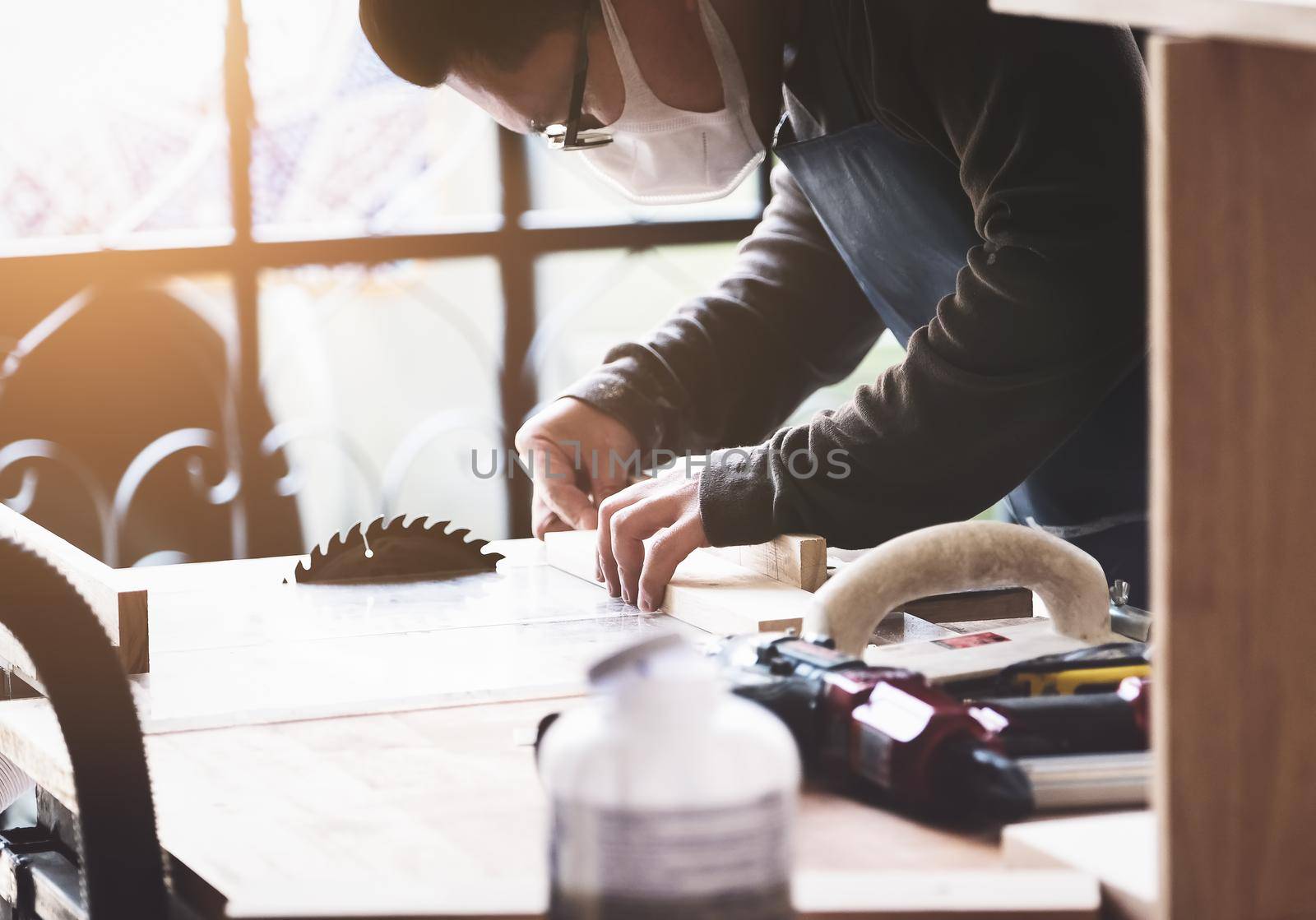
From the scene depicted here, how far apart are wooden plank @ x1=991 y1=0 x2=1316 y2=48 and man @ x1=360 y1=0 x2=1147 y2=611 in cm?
82

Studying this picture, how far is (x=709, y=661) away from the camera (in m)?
0.82

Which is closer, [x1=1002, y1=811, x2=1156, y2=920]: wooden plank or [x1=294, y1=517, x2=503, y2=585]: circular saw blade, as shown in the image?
[x1=1002, y1=811, x2=1156, y2=920]: wooden plank

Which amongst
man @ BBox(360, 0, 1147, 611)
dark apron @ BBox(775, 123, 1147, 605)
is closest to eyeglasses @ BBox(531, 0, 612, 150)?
man @ BBox(360, 0, 1147, 611)

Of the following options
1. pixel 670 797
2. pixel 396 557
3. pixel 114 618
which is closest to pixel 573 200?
pixel 396 557

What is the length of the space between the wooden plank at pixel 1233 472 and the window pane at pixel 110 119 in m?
2.66

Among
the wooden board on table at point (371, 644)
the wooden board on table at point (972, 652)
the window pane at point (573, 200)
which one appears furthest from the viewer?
the window pane at point (573, 200)

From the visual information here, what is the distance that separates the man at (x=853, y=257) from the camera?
1.30 metres

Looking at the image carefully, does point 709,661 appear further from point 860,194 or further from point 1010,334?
point 860,194

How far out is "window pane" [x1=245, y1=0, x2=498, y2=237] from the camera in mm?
2887

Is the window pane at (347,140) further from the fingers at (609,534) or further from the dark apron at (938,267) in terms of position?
the fingers at (609,534)

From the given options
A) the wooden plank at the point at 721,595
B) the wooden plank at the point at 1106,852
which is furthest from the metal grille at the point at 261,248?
the wooden plank at the point at 1106,852

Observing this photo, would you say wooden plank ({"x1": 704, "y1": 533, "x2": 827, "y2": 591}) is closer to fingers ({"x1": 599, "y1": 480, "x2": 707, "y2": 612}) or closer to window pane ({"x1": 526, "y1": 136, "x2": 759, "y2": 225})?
fingers ({"x1": 599, "y1": 480, "x2": 707, "y2": 612})

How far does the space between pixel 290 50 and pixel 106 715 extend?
247 cm

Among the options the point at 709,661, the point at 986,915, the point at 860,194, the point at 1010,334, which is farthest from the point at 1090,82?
the point at 986,915
